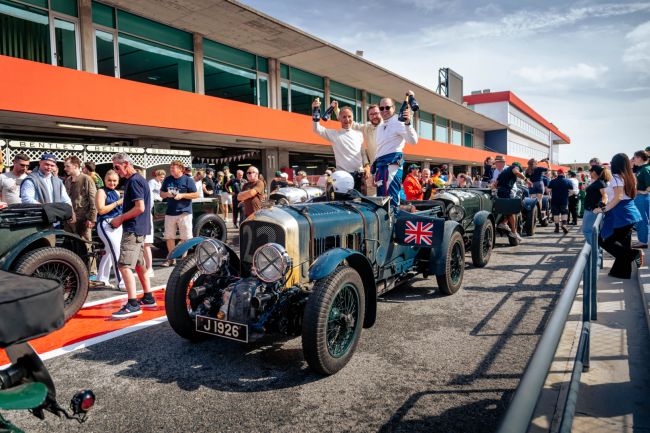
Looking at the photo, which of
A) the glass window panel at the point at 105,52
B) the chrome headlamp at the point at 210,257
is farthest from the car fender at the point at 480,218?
the glass window panel at the point at 105,52

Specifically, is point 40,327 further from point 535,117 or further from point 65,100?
point 535,117

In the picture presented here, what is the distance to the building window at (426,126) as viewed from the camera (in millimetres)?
32375

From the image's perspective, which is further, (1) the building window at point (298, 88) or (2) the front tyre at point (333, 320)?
(1) the building window at point (298, 88)

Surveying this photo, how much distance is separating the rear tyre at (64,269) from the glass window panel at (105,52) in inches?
448

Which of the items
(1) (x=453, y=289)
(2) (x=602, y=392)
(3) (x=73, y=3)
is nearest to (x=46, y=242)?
(1) (x=453, y=289)

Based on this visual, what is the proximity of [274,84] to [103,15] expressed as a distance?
794 centimetres

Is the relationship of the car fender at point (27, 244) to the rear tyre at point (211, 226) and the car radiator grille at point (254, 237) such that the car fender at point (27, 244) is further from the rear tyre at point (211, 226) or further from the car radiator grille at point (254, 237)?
the rear tyre at point (211, 226)

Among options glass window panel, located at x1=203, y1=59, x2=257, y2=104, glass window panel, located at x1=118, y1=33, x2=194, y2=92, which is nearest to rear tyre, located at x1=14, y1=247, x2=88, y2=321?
glass window panel, located at x1=118, y1=33, x2=194, y2=92

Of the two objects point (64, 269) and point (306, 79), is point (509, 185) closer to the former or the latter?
point (64, 269)

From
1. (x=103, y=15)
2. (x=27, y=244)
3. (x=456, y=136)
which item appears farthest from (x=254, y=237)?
(x=456, y=136)

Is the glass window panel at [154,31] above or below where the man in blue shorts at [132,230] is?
above

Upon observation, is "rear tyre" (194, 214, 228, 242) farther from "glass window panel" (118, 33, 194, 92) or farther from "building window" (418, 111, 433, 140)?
"building window" (418, 111, 433, 140)

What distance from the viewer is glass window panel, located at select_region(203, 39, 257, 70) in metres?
17.0

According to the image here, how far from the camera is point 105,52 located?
45.2 ft
